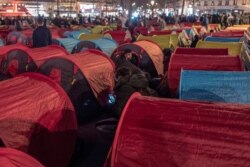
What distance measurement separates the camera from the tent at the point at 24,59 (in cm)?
1029

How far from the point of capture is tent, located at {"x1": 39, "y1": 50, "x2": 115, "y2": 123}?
27.9ft

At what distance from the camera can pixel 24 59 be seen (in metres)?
10.5

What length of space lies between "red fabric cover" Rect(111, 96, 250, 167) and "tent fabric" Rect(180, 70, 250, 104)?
7.69ft

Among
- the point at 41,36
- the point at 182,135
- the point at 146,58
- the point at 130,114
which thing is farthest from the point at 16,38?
the point at 182,135

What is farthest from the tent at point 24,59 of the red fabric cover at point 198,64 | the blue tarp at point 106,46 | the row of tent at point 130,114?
the red fabric cover at point 198,64

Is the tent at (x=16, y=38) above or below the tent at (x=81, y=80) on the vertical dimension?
above

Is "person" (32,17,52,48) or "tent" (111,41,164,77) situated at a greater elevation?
"person" (32,17,52,48)

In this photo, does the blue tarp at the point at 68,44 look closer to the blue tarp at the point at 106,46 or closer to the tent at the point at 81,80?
the blue tarp at the point at 106,46

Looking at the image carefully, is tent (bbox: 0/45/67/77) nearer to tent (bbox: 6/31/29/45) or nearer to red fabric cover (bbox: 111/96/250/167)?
red fabric cover (bbox: 111/96/250/167)

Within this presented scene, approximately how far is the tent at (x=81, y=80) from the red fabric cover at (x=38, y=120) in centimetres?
232

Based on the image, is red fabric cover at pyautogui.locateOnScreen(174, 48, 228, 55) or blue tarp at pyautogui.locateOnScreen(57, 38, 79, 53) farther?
blue tarp at pyautogui.locateOnScreen(57, 38, 79, 53)

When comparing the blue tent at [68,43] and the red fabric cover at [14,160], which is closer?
the red fabric cover at [14,160]

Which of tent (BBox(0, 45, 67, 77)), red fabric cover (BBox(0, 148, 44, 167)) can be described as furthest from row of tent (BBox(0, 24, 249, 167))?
tent (BBox(0, 45, 67, 77))

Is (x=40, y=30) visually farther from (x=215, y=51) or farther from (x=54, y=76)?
(x=215, y=51)
